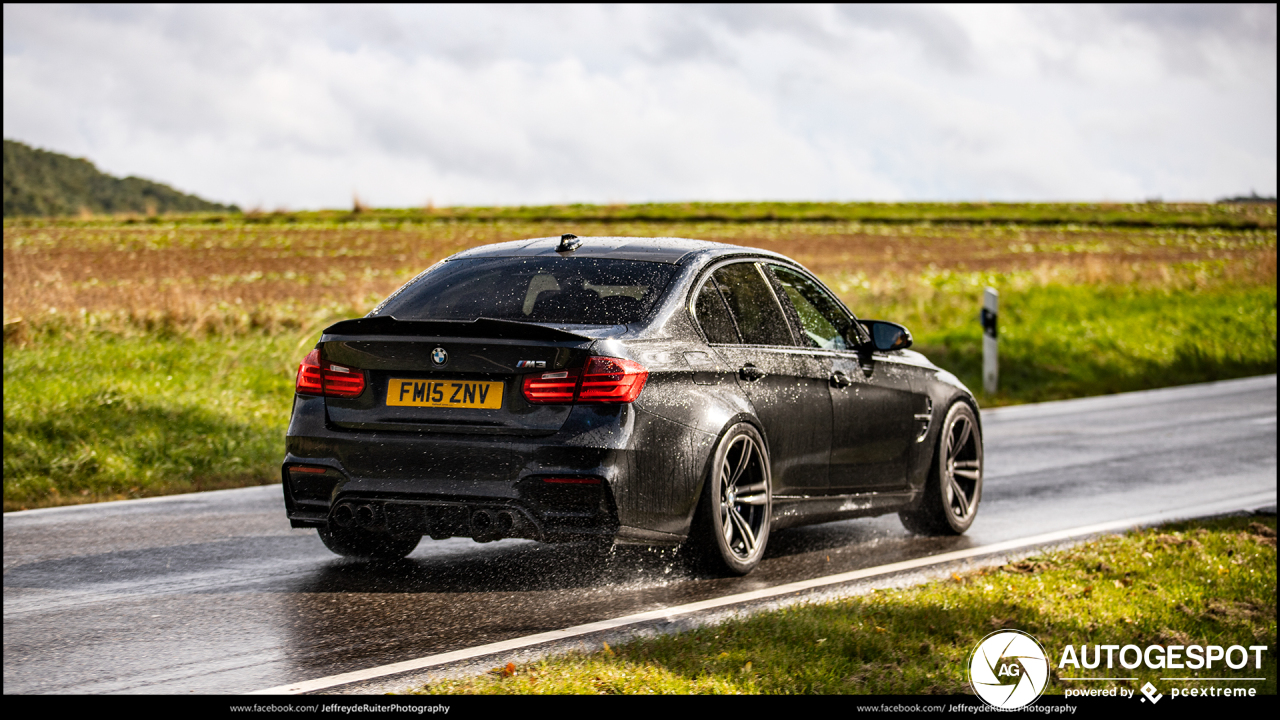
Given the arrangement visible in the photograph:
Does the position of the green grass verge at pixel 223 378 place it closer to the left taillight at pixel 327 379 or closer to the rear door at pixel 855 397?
the left taillight at pixel 327 379

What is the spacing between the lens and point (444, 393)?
5.98 meters

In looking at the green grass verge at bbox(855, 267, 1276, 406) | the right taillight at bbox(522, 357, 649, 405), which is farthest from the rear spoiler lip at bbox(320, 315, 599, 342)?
the green grass verge at bbox(855, 267, 1276, 406)

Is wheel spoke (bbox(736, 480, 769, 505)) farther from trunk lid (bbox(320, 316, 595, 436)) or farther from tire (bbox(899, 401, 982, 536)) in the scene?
tire (bbox(899, 401, 982, 536))

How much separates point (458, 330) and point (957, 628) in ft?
8.34

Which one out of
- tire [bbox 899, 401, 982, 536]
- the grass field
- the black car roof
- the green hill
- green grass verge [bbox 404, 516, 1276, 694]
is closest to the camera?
green grass verge [bbox 404, 516, 1276, 694]

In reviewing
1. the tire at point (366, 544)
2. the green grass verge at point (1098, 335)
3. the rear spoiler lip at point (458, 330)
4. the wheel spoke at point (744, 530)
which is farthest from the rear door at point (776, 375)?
the green grass verge at point (1098, 335)

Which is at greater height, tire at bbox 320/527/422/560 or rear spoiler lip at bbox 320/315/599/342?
rear spoiler lip at bbox 320/315/599/342

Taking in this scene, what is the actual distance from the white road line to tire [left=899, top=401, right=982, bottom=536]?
40cm

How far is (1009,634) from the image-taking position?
5.65 meters

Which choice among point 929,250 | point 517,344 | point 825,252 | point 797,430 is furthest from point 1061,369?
point 929,250

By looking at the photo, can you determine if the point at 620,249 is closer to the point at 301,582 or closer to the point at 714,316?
the point at 714,316

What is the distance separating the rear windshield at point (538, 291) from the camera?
252 inches

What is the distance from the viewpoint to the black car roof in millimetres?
6902
